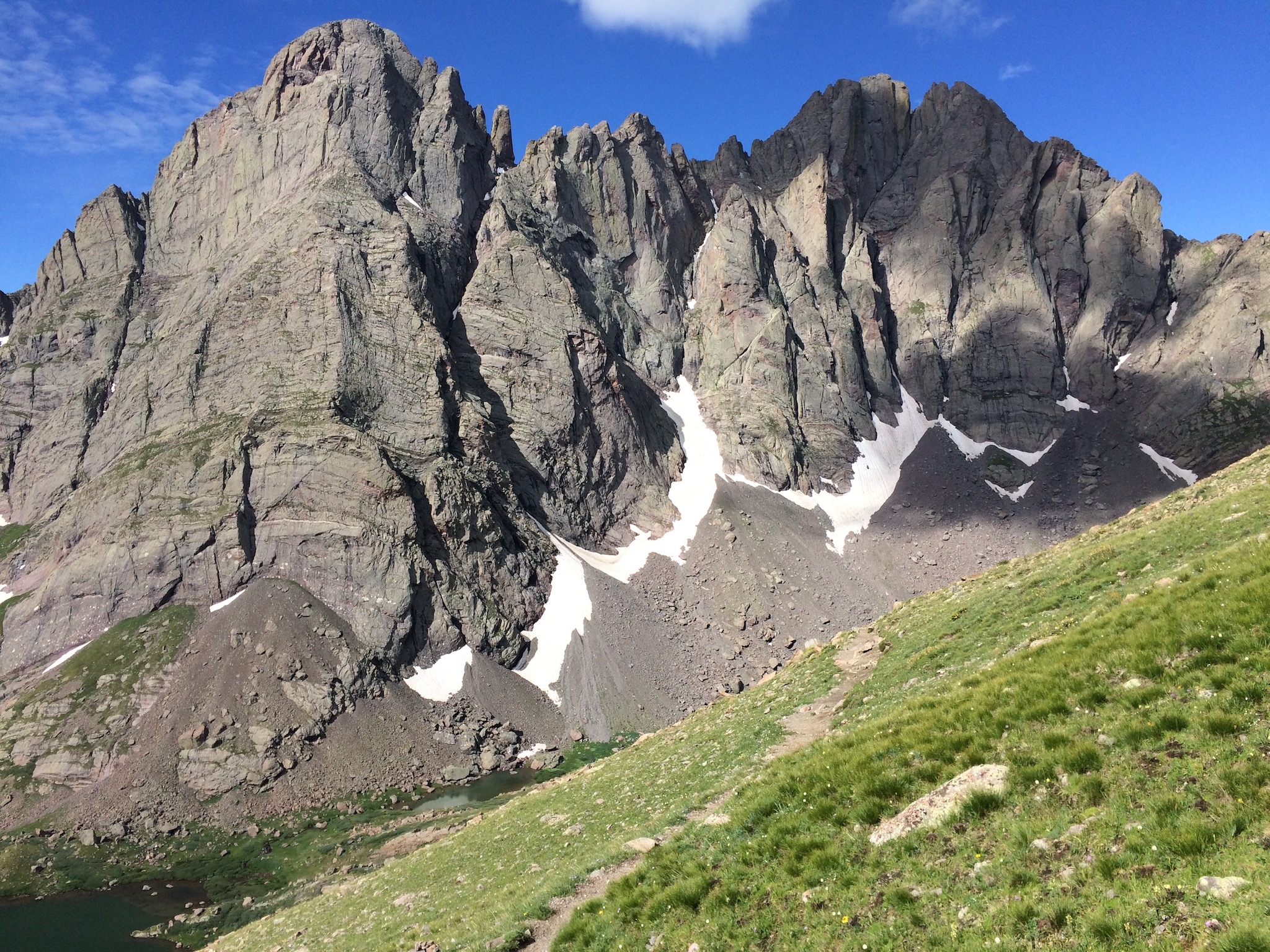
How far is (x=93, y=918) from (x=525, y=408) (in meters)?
76.6

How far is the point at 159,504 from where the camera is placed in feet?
262

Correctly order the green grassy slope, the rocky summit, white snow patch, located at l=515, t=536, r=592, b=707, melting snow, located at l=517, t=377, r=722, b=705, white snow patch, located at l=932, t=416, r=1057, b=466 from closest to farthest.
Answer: the green grassy slope, the rocky summit, white snow patch, located at l=515, t=536, r=592, b=707, melting snow, located at l=517, t=377, r=722, b=705, white snow patch, located at l=932, t=416, r=1057, b=466

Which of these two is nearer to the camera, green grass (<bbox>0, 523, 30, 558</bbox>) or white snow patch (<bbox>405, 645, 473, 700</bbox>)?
white snow patch (<bbox>405, 645, 473, 700</bbox>)

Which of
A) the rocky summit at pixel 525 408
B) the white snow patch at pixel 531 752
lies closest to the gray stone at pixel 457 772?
the rocky summit at pixel 525 408

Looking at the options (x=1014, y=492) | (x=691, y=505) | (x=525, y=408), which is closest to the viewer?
(x=525, y=408)

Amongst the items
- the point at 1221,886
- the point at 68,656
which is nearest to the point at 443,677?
the point at 68,656

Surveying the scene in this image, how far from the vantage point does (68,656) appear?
71.6 metres

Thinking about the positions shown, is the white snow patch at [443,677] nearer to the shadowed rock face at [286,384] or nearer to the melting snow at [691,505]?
the melting snow at [691,505]

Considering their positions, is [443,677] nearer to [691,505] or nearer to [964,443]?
[691,505]

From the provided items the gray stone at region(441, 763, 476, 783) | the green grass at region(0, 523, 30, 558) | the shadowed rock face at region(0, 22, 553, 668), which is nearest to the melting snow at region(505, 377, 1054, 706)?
the shadowed rock face at region(0, 22, 553, 668)

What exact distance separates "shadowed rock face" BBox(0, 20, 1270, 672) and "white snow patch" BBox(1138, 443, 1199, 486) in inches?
77.3

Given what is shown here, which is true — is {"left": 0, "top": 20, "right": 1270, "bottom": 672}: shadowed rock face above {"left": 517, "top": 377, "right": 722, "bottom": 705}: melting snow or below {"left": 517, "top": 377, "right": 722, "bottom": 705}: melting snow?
above

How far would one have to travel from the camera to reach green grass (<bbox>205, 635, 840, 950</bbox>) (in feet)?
52.6

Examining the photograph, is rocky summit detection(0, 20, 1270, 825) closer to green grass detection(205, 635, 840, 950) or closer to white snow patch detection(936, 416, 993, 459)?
white snow patch detection(936, 416, 993, 459)
